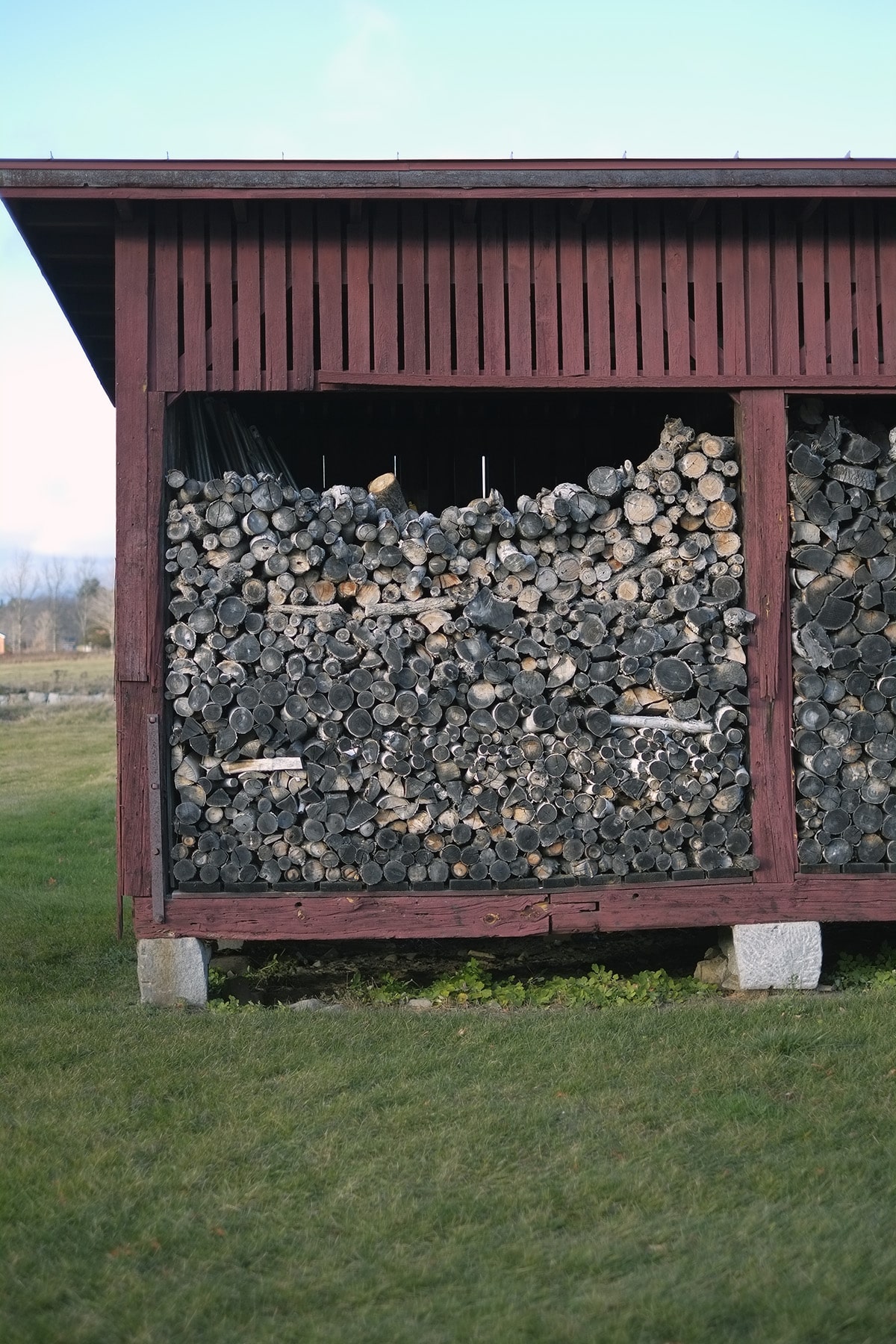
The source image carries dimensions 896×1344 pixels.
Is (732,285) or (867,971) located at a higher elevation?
(732,285)

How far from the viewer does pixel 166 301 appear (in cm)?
690

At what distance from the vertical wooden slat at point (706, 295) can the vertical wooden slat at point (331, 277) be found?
6.58ft

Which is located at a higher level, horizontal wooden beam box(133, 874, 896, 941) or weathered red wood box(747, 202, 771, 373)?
weathered red wood box(747, 202, 771, 373)

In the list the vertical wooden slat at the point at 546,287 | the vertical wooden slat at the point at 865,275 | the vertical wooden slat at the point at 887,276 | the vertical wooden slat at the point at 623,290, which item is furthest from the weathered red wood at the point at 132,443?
the vertical wooden slat at the point at 887,276

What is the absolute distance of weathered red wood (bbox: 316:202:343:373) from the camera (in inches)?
273

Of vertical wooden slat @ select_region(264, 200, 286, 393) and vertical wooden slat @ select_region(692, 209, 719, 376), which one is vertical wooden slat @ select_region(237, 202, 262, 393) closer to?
vertical wooden slat @ select_region(264, 200, 286, 393)

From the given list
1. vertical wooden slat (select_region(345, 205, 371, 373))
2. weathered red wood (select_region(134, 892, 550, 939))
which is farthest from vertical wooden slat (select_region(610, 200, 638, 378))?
weathered red wood (select_region(134, 892, 550, 939))

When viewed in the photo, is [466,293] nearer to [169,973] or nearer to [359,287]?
[359,287]

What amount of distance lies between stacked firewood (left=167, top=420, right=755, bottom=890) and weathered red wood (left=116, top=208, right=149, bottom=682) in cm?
17

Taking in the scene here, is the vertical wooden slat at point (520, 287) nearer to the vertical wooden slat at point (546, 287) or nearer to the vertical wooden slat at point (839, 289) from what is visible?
the vertical wooden slat at point (546, 287)

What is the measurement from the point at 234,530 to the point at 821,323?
11.5 feet

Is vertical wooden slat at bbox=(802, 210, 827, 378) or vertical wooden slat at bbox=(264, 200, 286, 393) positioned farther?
vertical wooden slat at bbox=(802, 210, 827, 378)

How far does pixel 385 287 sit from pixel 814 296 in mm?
2438

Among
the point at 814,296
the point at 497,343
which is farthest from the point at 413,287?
the point at 814,296
